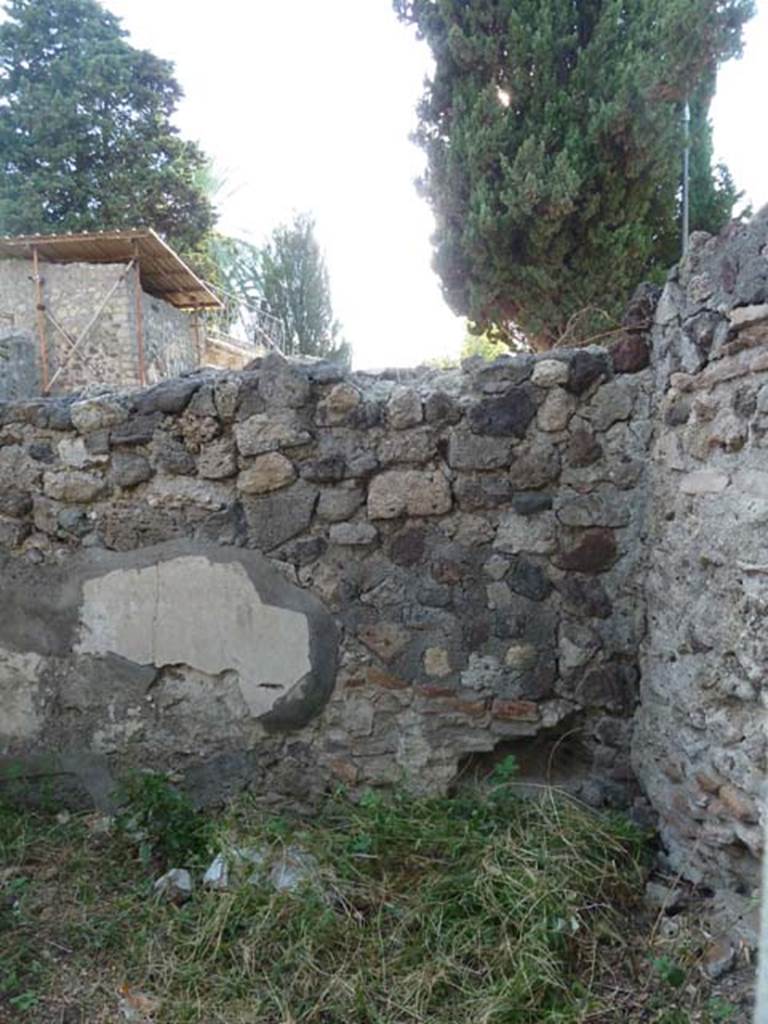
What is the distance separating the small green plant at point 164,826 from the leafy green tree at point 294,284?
14658 millimetres

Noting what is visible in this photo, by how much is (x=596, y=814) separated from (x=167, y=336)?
10.4m

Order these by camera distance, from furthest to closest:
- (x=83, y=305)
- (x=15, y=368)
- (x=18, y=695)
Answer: (x=83, y=305)
(x=15, y=368)
(x=18, y=695)

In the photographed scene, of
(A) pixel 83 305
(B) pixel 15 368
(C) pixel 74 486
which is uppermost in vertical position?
(A) pixel 83 305

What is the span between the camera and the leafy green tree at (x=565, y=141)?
6.24 m

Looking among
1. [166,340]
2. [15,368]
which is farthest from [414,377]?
[166,340]

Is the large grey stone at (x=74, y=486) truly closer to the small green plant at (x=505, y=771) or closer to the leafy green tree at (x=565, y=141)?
the small green plant at (x=505, y=771)

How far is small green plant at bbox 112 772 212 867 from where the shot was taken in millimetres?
2240

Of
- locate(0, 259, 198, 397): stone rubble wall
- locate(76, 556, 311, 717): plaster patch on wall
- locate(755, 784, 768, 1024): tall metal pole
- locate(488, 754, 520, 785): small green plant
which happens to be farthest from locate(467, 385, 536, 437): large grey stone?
locate(0, 259, 198, 397): stone rubble wall

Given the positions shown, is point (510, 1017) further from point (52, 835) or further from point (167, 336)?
point (167, 336)

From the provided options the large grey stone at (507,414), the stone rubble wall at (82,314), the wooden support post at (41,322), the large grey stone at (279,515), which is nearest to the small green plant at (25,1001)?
the large grey stone at (279,515)

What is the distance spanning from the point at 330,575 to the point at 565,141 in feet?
18.2

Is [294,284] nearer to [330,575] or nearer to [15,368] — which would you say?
[15,368]

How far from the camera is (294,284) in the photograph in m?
17.1

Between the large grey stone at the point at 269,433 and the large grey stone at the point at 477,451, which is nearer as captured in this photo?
the large grey stone at the point at 477,451
